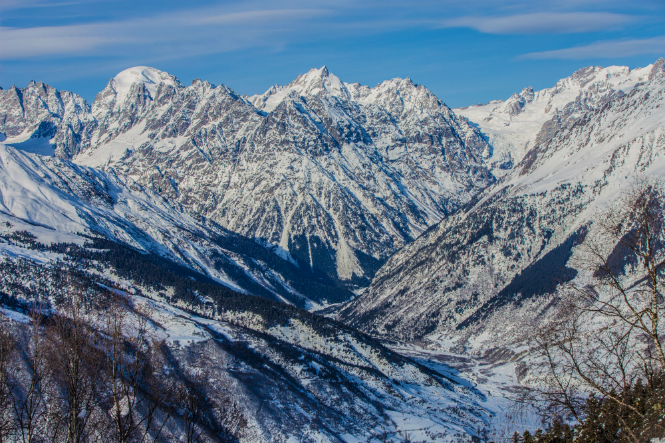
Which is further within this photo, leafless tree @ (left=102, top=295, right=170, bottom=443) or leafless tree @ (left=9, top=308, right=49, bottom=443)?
leafless tree @ (left=9, top=308, right=49, bottom=443)

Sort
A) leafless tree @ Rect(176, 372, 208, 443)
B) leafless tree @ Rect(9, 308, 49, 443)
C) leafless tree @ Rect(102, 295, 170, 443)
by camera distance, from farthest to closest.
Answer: leafless tree @ Rect(176, 372, 208, 443) → leafless tree @ Rect(9, 308, 49, 443) → leafless tree @ Rect(102, 295, 170, 443)

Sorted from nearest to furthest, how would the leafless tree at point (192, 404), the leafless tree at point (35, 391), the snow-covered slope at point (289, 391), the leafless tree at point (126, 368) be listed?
the leafless tree at point (126, 368)
the leafless tree at point (35, 391)
the leafless tree at point (192, 404)
the snow-covered slope at point (289, 391)

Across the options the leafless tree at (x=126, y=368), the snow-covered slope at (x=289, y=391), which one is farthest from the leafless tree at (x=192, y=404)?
the snow-covered slope at (x=289, y=391)

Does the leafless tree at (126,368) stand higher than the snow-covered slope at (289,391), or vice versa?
the snow-covered slope at (289,391)

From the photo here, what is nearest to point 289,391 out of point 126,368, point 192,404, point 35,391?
point 35,391

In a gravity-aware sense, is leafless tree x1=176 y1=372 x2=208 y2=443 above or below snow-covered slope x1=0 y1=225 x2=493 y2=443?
below

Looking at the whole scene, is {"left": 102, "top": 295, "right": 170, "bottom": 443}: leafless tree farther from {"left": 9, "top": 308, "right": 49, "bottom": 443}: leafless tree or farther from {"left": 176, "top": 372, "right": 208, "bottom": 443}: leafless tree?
{"left": 9, "top": 308, "right": 49, "bottom": 443}: leafless tree

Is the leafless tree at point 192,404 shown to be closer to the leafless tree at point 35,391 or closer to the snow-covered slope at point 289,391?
the leafless tree at point 35,391

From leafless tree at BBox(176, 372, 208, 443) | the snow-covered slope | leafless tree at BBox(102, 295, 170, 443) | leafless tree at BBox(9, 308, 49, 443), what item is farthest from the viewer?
the snow-covered slope

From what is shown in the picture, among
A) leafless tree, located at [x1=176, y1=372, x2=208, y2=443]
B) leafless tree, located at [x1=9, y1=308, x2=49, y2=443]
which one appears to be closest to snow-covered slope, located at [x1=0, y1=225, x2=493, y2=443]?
leafless tree, located at [x1=176, y1=372, x2=208, y2=443]

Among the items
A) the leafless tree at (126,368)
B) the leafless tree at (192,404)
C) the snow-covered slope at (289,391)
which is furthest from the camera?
the snow-covered slope at (289,391)

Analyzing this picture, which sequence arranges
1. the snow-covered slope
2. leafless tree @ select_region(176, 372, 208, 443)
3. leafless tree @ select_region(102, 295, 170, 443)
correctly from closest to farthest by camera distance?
leafless tree @ select_region(102, 295, 170, 443), leafless tree @ select_region(176, 372, 208, 443), the snow-covered slope

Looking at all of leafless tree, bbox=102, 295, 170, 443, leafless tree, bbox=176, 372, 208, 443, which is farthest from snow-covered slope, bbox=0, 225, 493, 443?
leafless tree, bbox=102, 295, 170, 443
